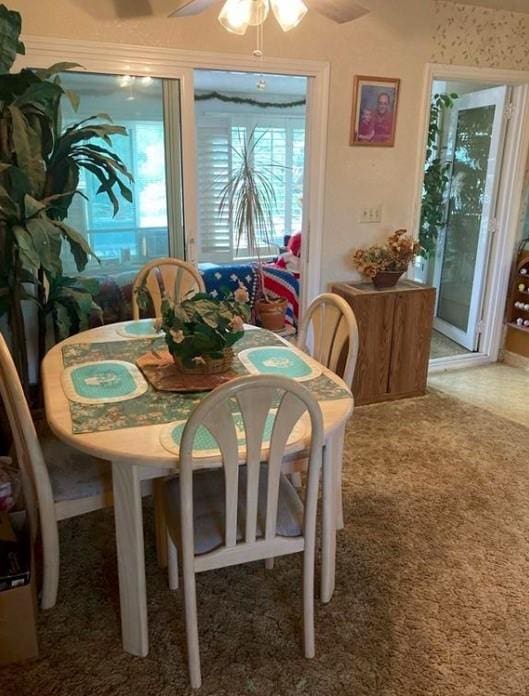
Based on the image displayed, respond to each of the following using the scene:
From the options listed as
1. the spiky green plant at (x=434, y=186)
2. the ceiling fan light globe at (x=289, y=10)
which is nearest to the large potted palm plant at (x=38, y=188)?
the ceiling fan light globe at (x=289, y=10)

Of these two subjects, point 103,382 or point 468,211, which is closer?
point 103,382

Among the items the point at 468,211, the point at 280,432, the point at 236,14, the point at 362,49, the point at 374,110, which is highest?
the point at 362,49

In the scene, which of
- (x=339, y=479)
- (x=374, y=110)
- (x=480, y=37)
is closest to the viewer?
(x=339, y=479)

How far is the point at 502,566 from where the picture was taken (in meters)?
2.10

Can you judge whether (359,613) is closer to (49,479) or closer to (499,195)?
(49,479)

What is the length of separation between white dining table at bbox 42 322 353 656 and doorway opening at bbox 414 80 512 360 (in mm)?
2796

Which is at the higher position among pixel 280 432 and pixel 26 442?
pixel 280 432

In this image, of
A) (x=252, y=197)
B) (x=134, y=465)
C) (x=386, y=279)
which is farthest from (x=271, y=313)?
(x=134, y=465)

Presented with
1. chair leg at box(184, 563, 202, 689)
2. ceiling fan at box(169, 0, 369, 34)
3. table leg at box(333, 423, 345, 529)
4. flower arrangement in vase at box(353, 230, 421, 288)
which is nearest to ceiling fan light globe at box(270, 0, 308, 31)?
ceiling fan at box(169, 0, 369, 34)

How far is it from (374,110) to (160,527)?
2.79 m

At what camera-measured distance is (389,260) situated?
11.5 feet

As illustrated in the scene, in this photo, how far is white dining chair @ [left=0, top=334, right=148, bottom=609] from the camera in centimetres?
159

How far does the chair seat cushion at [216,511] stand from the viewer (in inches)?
61.6

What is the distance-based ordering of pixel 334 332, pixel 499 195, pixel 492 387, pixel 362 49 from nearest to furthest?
pixel 334 332 < pixel 362 49 < pixel 492 387 < pixel 499 195
